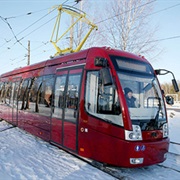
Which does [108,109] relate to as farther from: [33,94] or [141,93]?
[33,94]

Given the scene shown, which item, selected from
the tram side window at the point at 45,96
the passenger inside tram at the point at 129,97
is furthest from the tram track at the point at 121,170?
the tram side window at the point at 45,96

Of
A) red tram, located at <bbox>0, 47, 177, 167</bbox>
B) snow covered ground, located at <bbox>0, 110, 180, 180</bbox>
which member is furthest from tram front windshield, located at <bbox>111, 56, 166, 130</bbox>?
snow covered ground, located at <bbox>0, 110, 180, 180</bbox>

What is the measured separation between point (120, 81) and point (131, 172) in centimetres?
228

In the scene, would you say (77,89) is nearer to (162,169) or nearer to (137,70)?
(137,70)

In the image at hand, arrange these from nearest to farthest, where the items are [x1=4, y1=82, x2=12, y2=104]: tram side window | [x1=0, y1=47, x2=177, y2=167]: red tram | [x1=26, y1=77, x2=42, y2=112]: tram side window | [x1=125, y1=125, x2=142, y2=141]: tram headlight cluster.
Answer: [x1=125, y1=125, x2=142, y2=141]: tram headlight cluster
[x1=0, y1=47, x2=177, y2=167]: red tram
[x1=26, y1=77, x2=42, y2=112]: tram side window
[x1=4, y1=82, x2=12, y2=104]: tram side window

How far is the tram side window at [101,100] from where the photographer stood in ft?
17.8

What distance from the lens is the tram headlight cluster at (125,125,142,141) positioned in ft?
17.0

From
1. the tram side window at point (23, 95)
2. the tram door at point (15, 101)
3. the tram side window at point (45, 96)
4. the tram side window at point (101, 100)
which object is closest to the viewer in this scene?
the tram side window at point (101, 100)

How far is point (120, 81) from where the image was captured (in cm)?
554

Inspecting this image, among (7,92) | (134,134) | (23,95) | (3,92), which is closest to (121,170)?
(134,134)

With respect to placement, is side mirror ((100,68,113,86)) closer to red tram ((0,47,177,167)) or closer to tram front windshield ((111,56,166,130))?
red tram ((0,47,177,167))

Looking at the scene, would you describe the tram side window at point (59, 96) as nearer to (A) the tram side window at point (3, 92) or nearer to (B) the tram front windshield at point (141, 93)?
(B) the tram front windshield at point (141, 93)

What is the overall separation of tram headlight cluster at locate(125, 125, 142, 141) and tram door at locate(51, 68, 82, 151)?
163cm

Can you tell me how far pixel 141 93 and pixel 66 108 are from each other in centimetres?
228
